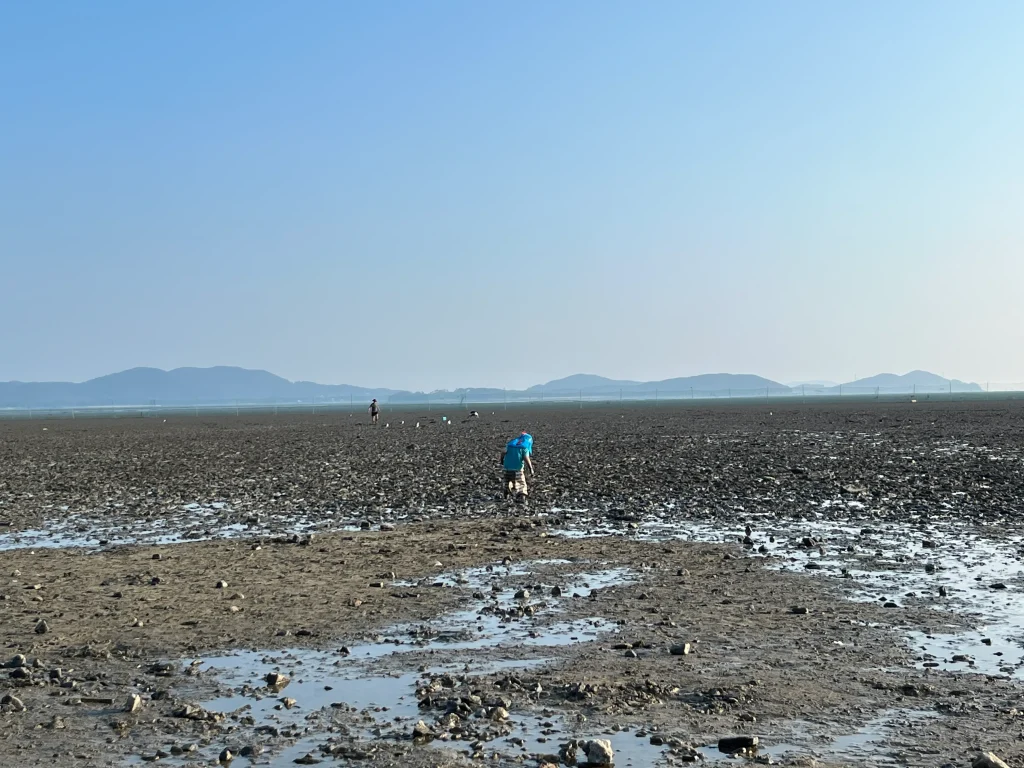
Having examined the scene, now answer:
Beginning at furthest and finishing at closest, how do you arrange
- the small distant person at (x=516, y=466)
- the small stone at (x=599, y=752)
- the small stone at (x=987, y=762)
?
the small distant person at (x=516, y=466) → the small stone at (x=599, y=752) → the small stone at (x=987, y=762)

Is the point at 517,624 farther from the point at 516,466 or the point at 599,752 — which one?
the point at 516,466

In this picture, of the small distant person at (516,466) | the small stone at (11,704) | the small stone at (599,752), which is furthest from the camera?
the small distant person at (516,466)

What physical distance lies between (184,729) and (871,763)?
4999 mm

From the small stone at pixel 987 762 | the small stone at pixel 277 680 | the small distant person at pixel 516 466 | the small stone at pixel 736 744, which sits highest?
the small distant person at pixel 516 466

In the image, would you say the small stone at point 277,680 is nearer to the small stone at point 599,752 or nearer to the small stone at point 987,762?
the small stone at point 599,752

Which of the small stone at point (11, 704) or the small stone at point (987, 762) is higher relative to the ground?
the small stone at point (987, 762)

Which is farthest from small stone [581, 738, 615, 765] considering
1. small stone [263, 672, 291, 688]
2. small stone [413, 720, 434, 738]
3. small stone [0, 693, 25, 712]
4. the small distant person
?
the small distant person

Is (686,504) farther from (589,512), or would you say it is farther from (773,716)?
(773,716)

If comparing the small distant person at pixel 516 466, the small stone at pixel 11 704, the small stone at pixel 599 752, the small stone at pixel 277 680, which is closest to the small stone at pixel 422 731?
the small stone at pixel 599 752

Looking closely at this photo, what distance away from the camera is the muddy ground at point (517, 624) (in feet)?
25.3

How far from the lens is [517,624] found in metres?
11.4

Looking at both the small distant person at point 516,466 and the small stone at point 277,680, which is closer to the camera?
the small stone at point 277,680

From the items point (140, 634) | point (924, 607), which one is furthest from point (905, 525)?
point (140, 634)

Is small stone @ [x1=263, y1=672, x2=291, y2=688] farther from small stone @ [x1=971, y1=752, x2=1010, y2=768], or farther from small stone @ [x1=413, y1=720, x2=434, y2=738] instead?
small stone @ [x1=971, y1=752, x2=1010, y2=768]
